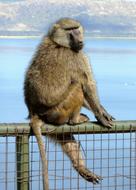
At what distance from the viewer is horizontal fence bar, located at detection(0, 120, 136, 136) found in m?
4.63

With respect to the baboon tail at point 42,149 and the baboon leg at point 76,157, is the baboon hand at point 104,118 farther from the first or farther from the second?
the baboon tail at point 42,149

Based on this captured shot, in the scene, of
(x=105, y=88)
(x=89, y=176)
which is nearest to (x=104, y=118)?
(x=89, y=176)

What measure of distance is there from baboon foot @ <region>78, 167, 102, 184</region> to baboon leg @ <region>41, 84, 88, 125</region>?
501mm

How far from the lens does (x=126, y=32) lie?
189625 millimetres

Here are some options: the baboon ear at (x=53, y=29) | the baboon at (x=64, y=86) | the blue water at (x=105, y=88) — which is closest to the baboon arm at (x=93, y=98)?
the baboon at (x=64, y=86)

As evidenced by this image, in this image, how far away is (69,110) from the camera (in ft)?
19.0

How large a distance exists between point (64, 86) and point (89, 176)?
1.04 m

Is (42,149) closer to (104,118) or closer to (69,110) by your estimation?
(104,118)

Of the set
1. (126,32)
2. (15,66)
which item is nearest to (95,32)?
(126,32)

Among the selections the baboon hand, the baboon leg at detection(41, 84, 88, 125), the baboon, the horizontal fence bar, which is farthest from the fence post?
the baboon leg at detection(41, 84, 88, 125)

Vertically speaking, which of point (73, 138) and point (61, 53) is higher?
point (61, 53)

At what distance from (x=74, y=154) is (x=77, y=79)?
0.97m

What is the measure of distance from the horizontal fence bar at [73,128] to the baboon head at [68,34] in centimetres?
146

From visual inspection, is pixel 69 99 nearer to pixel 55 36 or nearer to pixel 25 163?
pixel 55 36
